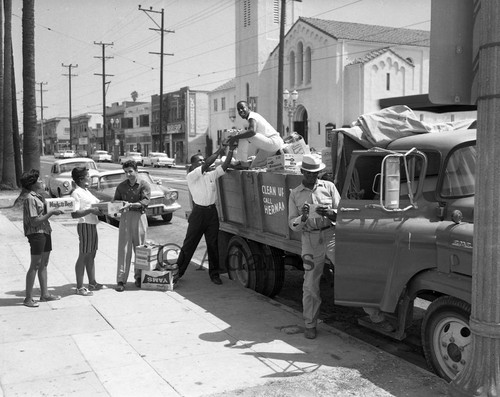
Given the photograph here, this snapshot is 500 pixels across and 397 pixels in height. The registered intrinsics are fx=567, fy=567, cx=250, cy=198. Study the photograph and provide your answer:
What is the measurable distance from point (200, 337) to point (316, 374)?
146 centimetres

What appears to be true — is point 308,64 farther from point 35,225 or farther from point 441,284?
point 441,284

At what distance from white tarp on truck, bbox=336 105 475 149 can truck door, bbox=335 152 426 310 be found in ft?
1.39

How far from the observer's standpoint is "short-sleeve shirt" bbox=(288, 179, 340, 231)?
582 cm

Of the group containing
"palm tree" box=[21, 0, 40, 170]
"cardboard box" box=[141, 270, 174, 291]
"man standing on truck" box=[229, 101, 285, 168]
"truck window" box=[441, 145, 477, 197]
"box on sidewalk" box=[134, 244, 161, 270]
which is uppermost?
"palm tree" box=[21, 0, 40, 170]

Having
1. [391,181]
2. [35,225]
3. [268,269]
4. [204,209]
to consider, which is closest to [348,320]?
[268,269]

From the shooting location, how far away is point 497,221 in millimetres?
3682

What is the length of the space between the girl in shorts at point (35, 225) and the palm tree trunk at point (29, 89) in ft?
50.0

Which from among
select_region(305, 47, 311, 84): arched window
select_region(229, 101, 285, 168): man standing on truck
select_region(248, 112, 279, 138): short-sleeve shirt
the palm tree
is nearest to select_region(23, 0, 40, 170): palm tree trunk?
the palm tree

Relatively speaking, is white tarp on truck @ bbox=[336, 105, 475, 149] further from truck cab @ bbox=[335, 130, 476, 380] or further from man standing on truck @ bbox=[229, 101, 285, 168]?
man standing on truck @ bbox=[229, 101, 285, 168]

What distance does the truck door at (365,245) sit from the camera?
5.08 meters

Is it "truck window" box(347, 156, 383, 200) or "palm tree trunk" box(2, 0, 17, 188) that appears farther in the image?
"palm tree trunk" box(2, 0, 17, 188)

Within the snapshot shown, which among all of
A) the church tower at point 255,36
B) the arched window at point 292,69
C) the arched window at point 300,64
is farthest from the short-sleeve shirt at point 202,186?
the church tower at point 255,36

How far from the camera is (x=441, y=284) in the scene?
15.2 feet

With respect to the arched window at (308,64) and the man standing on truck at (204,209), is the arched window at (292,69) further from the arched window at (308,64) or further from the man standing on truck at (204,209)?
the man standing on truck at (204,209)
